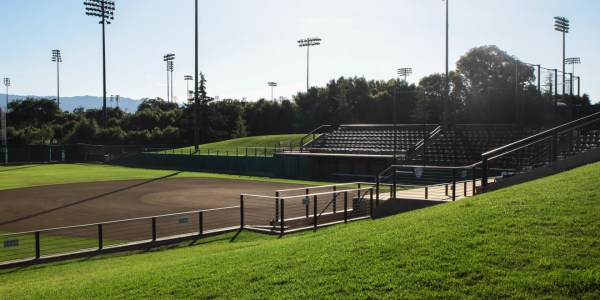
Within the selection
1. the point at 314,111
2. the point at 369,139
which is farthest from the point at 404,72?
the point at 369,139

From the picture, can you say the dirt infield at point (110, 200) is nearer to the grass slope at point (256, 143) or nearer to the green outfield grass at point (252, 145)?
the green outfield grass at point (252, 145)

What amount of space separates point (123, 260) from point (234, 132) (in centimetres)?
7788

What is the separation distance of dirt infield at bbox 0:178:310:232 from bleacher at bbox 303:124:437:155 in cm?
1075

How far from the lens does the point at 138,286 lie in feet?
25.0

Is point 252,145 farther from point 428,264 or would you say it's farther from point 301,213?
point 428,264


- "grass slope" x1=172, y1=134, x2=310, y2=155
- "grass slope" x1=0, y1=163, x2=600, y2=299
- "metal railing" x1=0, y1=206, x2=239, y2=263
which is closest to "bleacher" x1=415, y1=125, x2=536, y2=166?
"grass slope" x1=172, y1=134, x2=310, y2=155

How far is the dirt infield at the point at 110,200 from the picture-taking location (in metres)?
21.1

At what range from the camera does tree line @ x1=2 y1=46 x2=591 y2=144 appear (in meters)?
57.9

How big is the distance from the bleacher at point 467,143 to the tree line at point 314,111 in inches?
192

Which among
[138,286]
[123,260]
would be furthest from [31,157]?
[138,286]

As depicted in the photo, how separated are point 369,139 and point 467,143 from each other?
10.5 metres

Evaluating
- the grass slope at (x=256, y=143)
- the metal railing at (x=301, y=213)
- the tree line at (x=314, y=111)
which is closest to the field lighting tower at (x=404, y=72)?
the tree line at (x=314, y=111)

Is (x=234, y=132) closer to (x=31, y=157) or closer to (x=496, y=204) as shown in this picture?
(x=31, y=157)

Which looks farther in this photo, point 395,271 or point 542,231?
point 542,231
